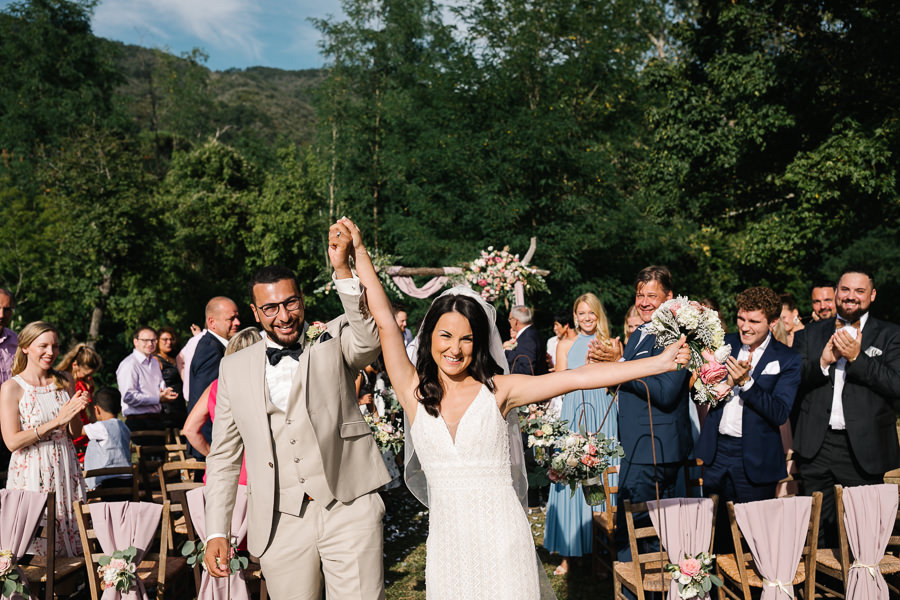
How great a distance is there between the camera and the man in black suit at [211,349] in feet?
18.5

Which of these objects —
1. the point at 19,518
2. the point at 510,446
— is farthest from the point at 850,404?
the point at 19,518

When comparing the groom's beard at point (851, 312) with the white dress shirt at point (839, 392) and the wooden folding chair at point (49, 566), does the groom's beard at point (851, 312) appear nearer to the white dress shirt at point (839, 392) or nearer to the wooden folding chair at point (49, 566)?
the white dress shirt at point (839, 392)

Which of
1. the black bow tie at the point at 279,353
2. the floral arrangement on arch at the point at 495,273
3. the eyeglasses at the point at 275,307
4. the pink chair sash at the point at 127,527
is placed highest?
the floral arrangement on arch at the point at 495,273

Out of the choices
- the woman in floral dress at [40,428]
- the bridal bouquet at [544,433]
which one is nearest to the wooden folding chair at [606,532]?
the bridal bouquet at [544,433]

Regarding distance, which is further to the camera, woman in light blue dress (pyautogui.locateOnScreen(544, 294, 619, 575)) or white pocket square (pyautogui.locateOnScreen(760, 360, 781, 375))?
woman in light blue dress (pyautogui.locateOnScreen(544, 294, 619, 575))

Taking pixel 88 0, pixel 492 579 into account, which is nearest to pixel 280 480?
pixel 492 579

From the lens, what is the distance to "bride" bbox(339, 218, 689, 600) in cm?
278

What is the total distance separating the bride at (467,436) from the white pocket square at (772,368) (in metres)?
2.32

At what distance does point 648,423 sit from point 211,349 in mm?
3719

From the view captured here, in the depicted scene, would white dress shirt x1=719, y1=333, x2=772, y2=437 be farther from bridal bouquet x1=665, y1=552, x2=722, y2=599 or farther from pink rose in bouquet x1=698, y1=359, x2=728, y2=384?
pink rose in bouquet x1=698, y1=359, x2=728, y2=384

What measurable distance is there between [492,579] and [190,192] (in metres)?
26.5


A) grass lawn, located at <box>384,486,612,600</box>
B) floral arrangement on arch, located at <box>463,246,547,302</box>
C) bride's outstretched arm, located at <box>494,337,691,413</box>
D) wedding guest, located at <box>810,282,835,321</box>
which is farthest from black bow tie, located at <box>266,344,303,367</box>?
floral arrangement on arch, located at <box>463,246,547,302</box>

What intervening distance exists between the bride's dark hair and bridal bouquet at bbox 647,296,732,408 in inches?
30.9

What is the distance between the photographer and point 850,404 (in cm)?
474
